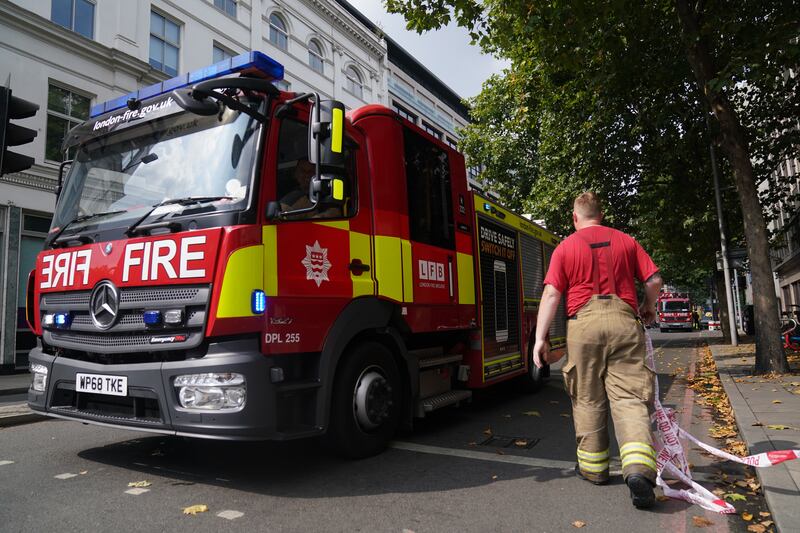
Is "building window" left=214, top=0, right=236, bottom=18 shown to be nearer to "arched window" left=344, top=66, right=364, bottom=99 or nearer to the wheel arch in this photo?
"arched window" left=344, top=66, right=364, bottom=99

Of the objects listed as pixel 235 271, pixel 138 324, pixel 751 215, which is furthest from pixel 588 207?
pixel 751 215

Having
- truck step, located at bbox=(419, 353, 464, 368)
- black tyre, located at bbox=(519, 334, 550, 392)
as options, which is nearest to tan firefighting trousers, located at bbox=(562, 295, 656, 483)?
truck step, located at bbox=(419, 353, 464, 368)

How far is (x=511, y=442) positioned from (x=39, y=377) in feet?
13.2

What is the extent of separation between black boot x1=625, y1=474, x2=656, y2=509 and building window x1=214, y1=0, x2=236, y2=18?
20018mm

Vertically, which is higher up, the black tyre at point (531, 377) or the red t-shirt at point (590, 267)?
the red t-shirt at point (590, 267)

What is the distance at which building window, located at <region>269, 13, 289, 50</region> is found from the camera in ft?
70.0

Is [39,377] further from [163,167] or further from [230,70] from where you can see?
[230,70]

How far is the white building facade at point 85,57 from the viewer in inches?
503

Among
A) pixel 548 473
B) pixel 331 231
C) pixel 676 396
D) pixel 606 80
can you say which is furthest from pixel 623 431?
pixel 606 80

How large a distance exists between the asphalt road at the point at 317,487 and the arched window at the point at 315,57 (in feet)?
67.0

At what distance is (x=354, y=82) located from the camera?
26250 mm

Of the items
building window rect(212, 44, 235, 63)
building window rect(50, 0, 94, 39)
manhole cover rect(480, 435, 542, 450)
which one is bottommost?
manhole cover rect(480, 435, 542, 450)

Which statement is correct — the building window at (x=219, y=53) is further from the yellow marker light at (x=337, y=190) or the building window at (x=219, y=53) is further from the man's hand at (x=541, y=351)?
the man's hand at (x=541, y=351)

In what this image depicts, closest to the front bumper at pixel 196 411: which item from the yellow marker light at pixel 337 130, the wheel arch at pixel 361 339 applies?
the wheel arch at pixel 361 339
